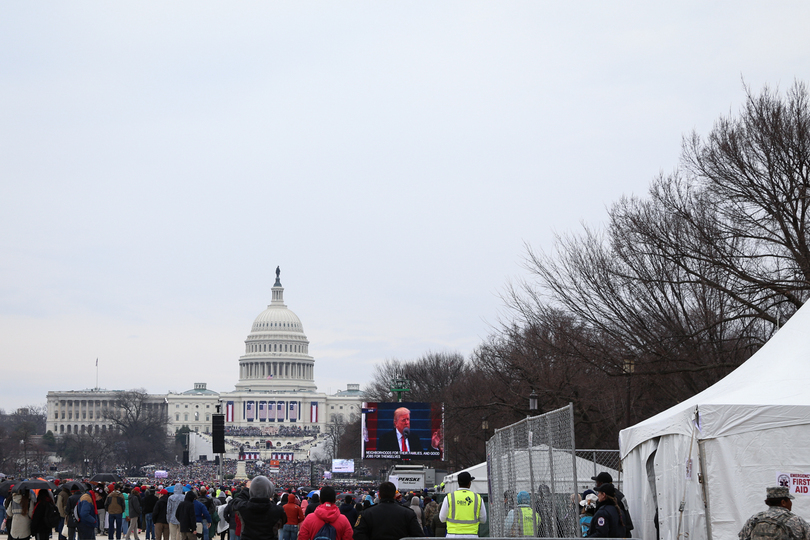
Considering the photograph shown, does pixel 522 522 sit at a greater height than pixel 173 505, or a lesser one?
lesser

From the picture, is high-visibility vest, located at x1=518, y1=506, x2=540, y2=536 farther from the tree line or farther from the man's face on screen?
the man's face on screen

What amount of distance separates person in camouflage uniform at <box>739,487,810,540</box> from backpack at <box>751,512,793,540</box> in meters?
0.02

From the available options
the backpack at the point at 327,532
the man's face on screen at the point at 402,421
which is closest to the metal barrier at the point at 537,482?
the backpack at the point at 327,532

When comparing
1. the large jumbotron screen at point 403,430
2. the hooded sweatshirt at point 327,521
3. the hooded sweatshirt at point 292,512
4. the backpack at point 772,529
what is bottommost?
the backpack at point 772,529

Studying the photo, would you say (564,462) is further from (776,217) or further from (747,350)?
(747,350)

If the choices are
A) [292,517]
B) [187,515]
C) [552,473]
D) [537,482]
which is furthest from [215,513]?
[552,473]

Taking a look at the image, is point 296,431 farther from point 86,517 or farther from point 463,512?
point 463,512

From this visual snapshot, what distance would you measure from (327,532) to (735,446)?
421 cm

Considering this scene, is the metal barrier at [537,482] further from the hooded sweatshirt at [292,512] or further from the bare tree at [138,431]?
the bare tree at [138,431]

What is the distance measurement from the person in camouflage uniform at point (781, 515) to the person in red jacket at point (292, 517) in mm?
10723

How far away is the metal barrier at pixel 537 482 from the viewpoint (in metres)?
11.3

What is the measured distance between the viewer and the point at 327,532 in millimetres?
10211

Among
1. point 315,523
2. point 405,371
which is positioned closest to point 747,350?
point 315,523

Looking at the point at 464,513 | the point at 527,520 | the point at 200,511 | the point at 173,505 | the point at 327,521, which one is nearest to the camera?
the point at 327,521
